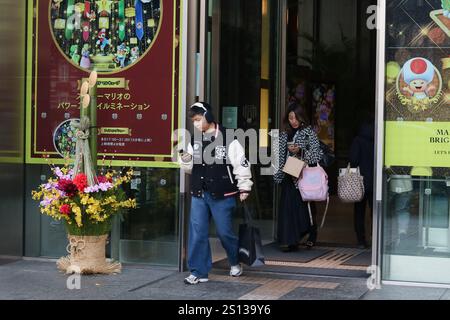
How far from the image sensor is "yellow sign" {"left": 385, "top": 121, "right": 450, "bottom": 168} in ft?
25.5

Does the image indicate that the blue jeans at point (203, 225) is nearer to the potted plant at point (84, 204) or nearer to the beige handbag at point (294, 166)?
the potted plant at point (84, 204)

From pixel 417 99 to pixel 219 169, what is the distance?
2.01m

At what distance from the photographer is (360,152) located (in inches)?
397

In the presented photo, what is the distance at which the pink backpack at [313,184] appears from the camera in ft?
31.6

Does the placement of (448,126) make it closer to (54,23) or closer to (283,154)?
(283,154)

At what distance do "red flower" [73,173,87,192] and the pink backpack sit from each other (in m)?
2.68

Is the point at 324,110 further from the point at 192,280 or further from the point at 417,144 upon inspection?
the point at 192,280

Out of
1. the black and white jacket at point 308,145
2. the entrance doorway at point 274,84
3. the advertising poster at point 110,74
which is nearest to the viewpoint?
the advertising poster at point 110,74

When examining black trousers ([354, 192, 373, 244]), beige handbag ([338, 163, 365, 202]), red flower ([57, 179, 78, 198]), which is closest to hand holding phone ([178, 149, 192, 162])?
red flower ([57, 179, 78, 198])

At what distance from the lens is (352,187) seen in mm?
9891

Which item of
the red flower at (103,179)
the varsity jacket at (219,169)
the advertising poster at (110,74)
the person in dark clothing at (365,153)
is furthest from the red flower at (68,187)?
the person in dark clothing at (365,153)

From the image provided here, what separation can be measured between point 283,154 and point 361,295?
2.70 meters

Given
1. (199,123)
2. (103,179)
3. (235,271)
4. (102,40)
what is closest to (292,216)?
(235,271)

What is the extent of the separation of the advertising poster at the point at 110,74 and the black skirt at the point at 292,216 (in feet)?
6.10
